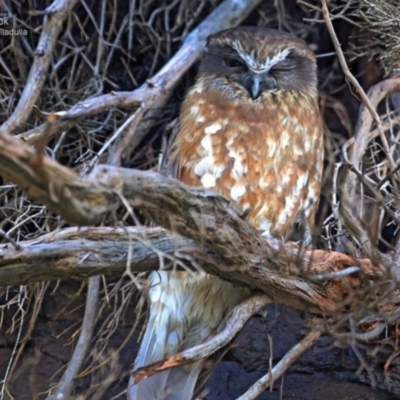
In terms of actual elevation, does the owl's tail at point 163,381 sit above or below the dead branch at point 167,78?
below

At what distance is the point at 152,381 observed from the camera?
279 cm

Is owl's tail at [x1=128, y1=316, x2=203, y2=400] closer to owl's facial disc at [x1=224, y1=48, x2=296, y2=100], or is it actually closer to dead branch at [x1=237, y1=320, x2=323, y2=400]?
dead branch at [x1=237, y1=320, x2=323, y2=400]

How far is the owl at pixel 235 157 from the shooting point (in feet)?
9.05

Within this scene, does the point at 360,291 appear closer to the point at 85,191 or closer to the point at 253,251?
the point at 253,251

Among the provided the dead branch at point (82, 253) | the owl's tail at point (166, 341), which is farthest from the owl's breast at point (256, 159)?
the dead branch at point (82, 253)

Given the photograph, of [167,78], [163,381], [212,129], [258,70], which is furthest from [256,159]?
[163,381]

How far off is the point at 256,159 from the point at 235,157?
67 millimetres

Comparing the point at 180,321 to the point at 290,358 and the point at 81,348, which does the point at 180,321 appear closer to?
the point at 81,348

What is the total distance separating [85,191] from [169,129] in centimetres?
176

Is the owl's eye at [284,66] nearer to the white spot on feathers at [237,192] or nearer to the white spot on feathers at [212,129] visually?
the white spot on feathers at [212,129]

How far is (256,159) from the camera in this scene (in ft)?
9.04

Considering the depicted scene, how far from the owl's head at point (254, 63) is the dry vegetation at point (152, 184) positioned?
0.48 ft

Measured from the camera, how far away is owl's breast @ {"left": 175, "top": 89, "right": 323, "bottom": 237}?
9.02 feet

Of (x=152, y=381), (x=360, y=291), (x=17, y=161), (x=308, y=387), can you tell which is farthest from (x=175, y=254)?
(x=308, y=387)
